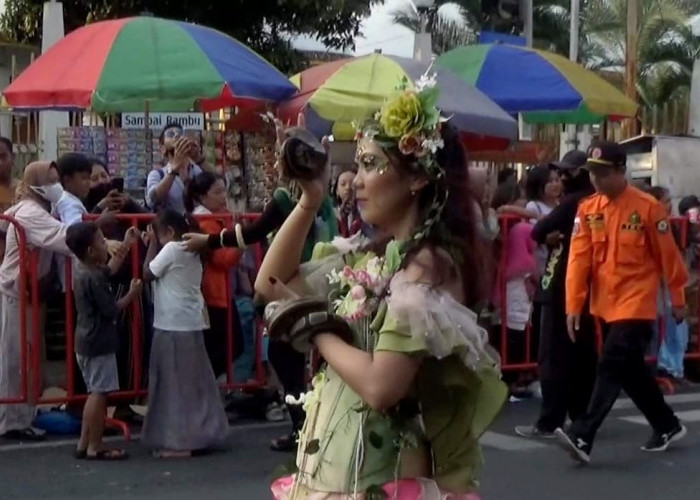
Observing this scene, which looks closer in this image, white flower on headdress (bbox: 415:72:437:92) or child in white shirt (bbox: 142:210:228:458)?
white flower on headdress (bbox: 415:72:437:92)

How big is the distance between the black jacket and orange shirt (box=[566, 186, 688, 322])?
353mm

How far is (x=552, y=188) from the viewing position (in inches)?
429

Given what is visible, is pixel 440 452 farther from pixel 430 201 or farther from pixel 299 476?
pixel 430 201

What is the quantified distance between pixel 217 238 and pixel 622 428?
3246 mm

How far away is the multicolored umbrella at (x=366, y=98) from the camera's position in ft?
34.1

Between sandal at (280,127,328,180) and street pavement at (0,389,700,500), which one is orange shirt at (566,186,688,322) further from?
sandal at (280,127,328,180)

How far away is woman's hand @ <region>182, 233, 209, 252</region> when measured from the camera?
801 cm

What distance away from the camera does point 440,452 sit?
336 cm

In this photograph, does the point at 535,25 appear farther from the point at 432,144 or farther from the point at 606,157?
the point at 432,144

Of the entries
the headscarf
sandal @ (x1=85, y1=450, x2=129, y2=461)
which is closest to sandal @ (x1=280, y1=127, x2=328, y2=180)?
sandal @ (x1=85, y1=450, x2=129, y2=461)

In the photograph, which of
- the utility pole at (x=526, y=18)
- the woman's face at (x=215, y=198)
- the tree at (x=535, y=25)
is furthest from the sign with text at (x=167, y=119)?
the tree at (x=535, y=25)

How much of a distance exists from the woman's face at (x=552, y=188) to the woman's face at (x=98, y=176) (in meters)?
3.48

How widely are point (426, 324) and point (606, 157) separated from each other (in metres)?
4.94

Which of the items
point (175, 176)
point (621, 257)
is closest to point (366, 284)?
point (621, 257)
